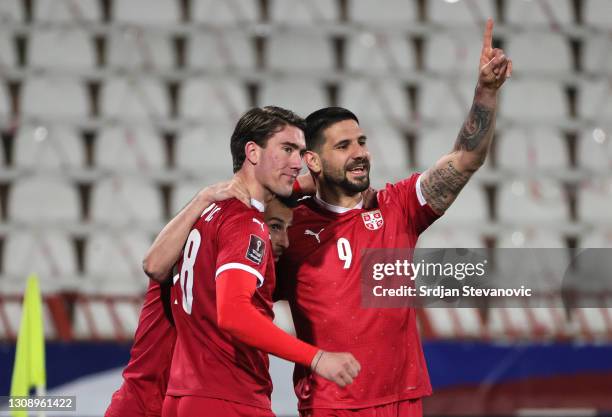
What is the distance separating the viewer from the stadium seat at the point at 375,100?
8.91 m

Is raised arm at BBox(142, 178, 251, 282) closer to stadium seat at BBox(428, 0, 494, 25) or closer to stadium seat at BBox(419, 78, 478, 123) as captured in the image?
stadium seat at BBox(419, 78, 478, 123)

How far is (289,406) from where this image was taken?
6.03 meters

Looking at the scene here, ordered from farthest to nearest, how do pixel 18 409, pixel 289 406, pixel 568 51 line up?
pixel 568 51, pixel 289 406, pixel 18 409

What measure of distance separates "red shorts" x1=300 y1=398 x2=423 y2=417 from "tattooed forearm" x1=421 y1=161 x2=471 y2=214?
760 millimetres

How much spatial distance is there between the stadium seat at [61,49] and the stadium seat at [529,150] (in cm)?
404

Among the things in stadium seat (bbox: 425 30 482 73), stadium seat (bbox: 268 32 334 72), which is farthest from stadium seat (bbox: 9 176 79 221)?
stadium seat (bbox: 425 30 482 73)

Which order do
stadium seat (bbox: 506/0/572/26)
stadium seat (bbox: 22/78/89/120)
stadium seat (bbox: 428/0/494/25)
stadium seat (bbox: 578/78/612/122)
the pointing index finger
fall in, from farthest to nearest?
stadium seat (bbox: 506/0/572/26) < stadium seat (bbox: 428/0/494/25) < stadium seat (bbox: 578/78/612/122) < stadium seat (bbox: 22/78/89/120) < the pointing index finger

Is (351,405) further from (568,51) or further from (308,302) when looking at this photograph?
(568,51)

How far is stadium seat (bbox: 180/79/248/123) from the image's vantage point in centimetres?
882

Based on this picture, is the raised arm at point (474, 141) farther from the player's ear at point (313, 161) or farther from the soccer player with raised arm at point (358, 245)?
the player's ear at point (313, 161)

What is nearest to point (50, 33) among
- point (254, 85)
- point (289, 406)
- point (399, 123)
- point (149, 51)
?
point (149, 51)

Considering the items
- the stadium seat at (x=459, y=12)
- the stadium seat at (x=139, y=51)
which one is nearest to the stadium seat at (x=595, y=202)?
the stadium seat at (x=459, y=12)

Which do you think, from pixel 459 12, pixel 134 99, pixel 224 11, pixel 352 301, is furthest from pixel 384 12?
pixel 352 301

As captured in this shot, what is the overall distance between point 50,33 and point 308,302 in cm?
636
